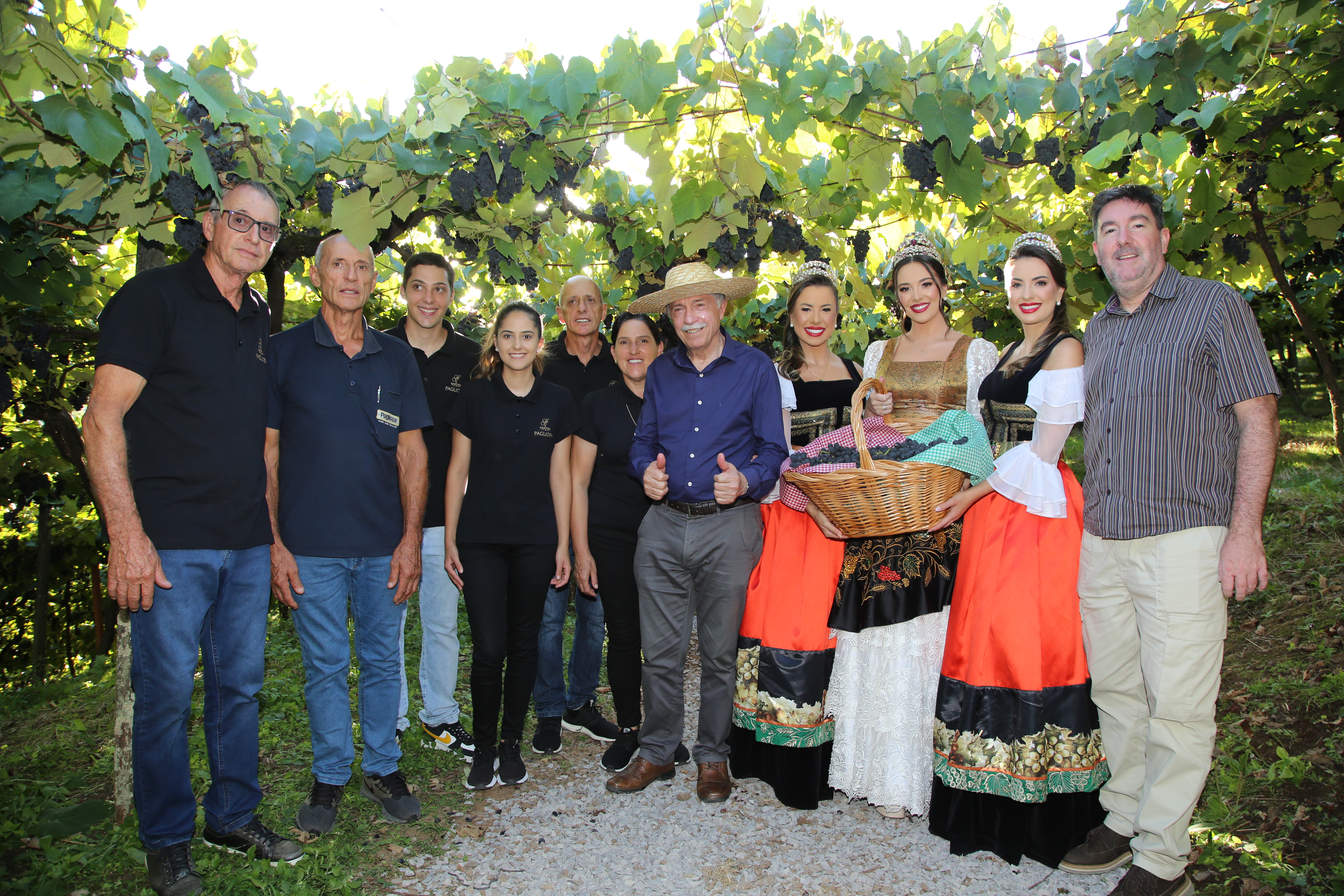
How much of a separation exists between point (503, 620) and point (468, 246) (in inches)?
95.8

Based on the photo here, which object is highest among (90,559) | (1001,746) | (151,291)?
(151,291)

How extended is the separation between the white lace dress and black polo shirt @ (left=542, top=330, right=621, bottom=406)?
1943 mm

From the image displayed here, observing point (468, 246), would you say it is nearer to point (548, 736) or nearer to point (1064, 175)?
point (548, 736)

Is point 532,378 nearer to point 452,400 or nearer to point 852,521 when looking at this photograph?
point 452,400

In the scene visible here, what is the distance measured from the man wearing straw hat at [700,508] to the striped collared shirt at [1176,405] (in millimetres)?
1300

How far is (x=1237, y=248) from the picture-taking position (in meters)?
4.54

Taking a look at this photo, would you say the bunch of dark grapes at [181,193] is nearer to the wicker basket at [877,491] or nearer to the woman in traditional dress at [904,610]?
the wicker basket at [877,491]

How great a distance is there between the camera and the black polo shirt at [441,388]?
13.3 feet

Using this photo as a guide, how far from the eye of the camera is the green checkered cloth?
114 inches

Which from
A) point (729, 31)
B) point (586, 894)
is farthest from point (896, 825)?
point (729, 31)

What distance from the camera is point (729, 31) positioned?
2887mm

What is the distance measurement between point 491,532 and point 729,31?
2.27 meters

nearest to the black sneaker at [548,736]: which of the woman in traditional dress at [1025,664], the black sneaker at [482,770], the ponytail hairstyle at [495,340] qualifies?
the black sneaker at [482,770]

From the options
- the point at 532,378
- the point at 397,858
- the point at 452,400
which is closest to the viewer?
the point at 397,858
